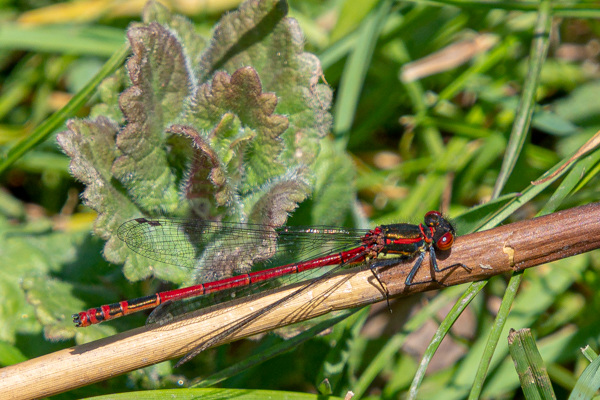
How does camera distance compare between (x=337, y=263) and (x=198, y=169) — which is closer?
(x=198, y=169)

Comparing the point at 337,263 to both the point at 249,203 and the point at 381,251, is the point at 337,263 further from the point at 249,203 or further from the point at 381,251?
the point at 249,203

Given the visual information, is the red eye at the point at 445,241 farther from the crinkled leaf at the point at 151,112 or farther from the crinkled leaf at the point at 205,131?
the crinkled leaf at the point at 151,112

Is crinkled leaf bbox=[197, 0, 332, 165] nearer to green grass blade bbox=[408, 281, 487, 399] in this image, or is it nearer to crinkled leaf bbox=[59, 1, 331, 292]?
crinkled leaf bbox=[59, 1, 331, 292]

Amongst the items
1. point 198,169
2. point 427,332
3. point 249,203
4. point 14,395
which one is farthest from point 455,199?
point 14,395

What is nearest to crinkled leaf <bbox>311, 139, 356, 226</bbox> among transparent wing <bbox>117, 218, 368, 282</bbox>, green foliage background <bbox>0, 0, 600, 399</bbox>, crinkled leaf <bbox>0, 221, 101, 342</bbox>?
green foliage background <bbox>0, 0, 600, 399</bbox>

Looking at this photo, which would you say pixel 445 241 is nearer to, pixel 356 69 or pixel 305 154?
pixel 305 154

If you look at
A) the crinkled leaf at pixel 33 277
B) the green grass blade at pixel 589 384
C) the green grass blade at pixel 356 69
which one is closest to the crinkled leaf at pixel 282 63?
the green grass blade at pixel 356 69
